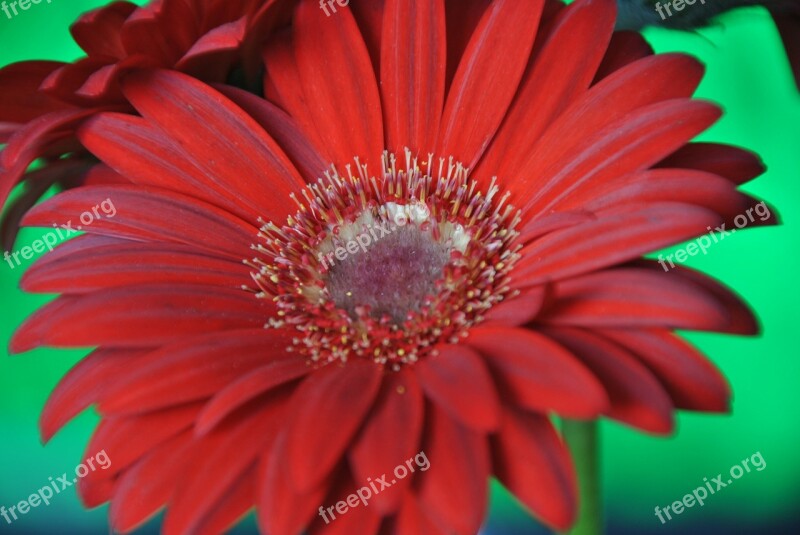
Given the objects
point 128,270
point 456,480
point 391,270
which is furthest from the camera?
point 391,270

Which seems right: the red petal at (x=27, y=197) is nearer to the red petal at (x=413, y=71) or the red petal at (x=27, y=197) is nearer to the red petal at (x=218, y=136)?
the red petal at (x=218, y=136)

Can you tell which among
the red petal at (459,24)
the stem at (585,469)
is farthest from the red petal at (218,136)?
the stem at (585,469)

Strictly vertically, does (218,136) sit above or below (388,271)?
above

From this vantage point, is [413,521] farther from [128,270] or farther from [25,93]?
[25,93]

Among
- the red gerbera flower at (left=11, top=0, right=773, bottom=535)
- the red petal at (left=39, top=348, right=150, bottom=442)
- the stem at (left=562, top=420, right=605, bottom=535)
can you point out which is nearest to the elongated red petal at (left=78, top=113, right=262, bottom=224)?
the red gerbera flower at (left=11, top=0, right=773, bottom=535)

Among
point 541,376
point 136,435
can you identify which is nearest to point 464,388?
point 541,376

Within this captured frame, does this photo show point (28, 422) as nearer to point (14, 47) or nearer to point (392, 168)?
point (14, 47)

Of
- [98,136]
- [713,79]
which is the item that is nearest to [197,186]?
[98,136]

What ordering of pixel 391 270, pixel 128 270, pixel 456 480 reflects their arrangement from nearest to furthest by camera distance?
1. pixel 456 480
2. pixel 128 270
3. pixel 391 270
